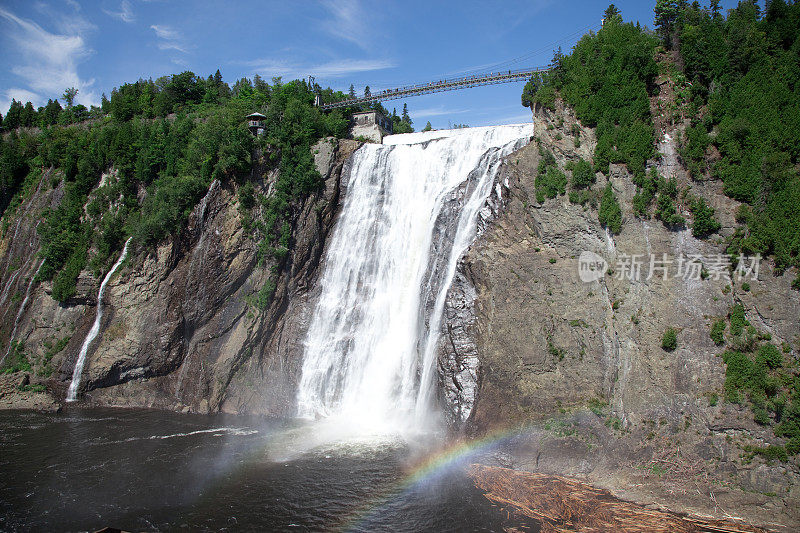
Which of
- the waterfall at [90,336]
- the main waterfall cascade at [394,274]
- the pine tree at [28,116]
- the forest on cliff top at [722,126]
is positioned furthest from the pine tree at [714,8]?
the pine tree at [28,116]

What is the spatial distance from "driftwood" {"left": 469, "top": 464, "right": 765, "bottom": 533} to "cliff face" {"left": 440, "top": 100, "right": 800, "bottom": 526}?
30.7 inches

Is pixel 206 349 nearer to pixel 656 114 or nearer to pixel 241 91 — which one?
pixel 656 114

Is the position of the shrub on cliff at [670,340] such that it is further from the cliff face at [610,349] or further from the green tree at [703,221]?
the green tree at [703,221]

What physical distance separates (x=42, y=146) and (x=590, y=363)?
56094mm

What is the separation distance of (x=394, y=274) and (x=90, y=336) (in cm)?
2225

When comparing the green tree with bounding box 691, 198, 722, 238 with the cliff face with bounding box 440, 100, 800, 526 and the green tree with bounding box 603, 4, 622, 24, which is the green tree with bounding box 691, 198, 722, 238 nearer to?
the cliff face with bounding box 440, 100, 800, 526

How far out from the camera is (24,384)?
32750 mm

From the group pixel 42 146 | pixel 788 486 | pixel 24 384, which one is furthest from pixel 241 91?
pixel 788 486

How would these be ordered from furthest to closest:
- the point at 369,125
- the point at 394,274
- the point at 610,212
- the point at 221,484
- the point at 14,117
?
the point at 14,117, the point at 369,125, the point at 394,274, the point at 610,212, the point at 221,484

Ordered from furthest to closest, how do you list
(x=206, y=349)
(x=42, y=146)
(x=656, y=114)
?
1. (x=42, y=146)
2. (x=206, y=349)
3. (x=656, y=114)

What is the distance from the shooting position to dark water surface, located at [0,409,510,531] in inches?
637

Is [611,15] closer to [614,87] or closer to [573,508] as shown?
[614,87]

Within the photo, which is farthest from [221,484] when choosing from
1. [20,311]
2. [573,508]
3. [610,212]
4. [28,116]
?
[28,116]

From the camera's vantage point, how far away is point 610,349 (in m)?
20.9
